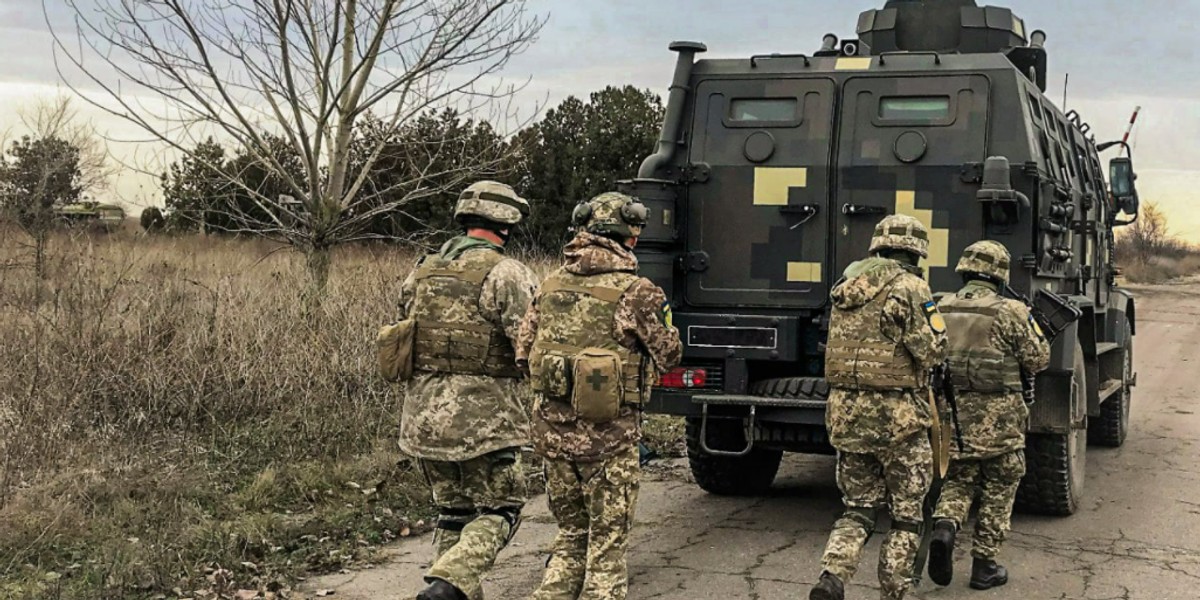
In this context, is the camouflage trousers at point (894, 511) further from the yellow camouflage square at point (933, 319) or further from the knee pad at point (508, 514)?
the knee pad at point (508, 514)

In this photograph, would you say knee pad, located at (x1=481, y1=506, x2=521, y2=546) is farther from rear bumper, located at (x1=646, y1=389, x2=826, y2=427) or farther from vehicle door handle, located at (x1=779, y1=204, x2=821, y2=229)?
vehicle door handle, located at (x1=779, y1=204, x2=821, y2=229)

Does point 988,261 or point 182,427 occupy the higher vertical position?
point 988,261

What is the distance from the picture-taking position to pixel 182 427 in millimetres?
7820

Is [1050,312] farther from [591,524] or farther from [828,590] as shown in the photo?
[591,524]

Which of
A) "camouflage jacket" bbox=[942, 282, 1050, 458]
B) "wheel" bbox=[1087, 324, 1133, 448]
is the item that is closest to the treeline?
"camouflage jacket" bbox=[942, 282, 1050, 458]

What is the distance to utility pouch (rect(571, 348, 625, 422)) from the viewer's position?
4.61 metres

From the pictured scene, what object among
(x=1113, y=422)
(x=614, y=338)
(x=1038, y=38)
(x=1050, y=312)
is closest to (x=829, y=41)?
(x=1038, y=38)

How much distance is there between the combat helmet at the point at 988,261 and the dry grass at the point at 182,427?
324 centimetres

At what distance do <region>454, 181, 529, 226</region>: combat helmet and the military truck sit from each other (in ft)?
6.75

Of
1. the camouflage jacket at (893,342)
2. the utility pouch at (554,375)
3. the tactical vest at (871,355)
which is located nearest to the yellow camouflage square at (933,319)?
the camouflage jacket at (893,342)

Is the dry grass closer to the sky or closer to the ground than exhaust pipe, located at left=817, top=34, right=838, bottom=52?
closer to the ground

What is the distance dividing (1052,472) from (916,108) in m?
2.16

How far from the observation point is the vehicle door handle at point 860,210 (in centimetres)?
686

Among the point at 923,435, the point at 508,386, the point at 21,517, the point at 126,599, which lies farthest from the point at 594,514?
the point at 21,517
